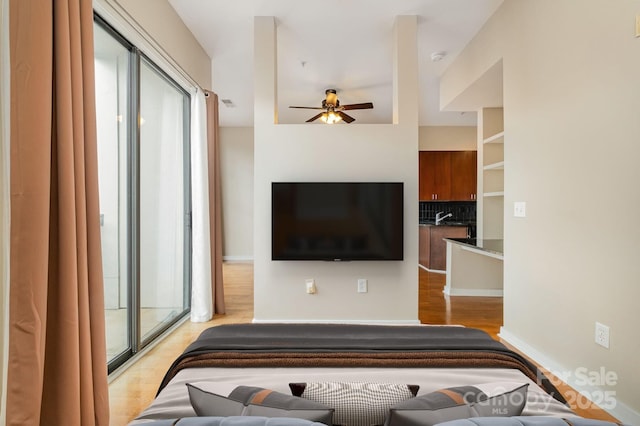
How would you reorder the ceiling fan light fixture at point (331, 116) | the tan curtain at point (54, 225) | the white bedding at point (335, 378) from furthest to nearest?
the ceiling fan light fixture at point (331, 116)
the tan curtain at point (54, 225)
the white bedding at point (335, 378)

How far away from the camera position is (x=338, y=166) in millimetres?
3357

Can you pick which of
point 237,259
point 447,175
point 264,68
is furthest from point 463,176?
point 264,68

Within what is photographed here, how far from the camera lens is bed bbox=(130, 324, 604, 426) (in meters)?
1.12

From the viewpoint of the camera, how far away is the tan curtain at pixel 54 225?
4.69 feet

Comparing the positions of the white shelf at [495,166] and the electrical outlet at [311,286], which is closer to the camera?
the electrical outlet at [311,286]

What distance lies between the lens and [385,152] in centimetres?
334

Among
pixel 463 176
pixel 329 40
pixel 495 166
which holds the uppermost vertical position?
pixel 329 40

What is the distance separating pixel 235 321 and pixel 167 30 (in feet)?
9.24

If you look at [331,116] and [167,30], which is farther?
[331,116]

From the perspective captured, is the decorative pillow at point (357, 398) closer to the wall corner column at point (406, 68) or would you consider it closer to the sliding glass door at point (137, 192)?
the sliding glass door at point (137, 192)

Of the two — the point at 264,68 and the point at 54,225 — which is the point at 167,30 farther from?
the point at 54,225

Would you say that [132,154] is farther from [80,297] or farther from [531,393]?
[531,393]

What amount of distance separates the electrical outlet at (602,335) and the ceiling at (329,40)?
9.09ft

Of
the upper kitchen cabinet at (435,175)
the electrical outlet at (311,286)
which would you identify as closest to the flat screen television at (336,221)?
the electrical outlet at (311,286)
